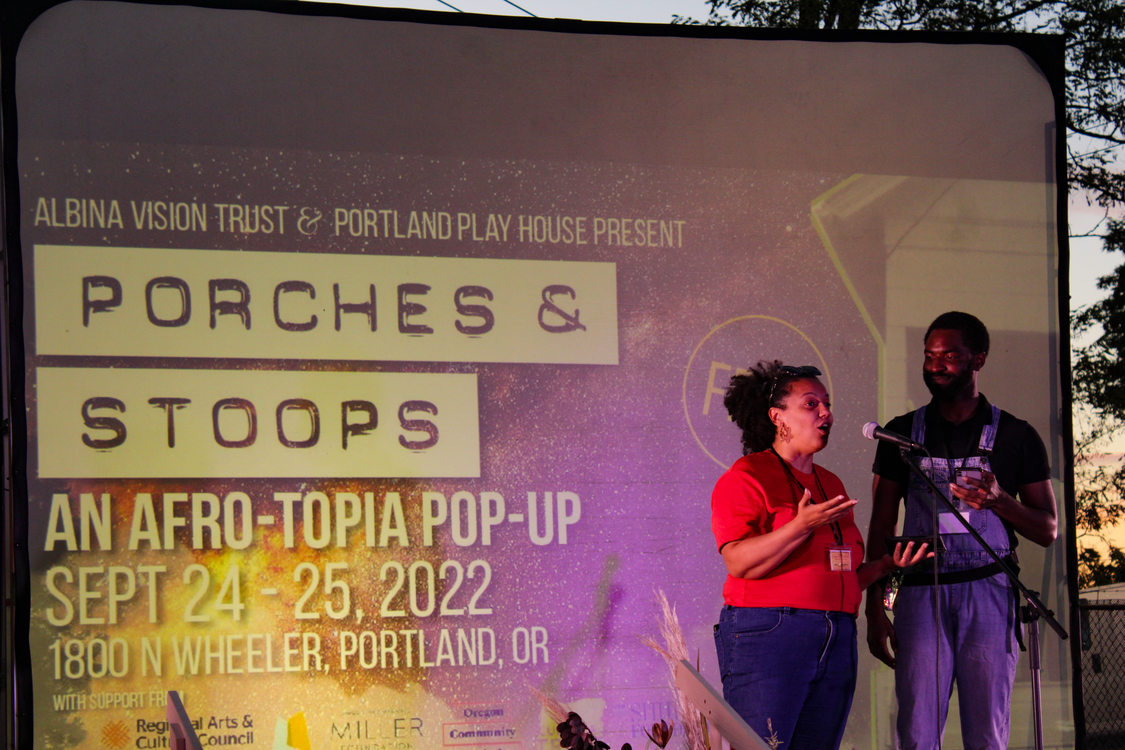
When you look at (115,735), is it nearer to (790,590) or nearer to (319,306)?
(319,306)

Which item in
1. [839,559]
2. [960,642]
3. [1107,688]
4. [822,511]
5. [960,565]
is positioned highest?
[822,511]

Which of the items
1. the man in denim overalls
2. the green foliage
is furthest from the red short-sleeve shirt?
the green foliage

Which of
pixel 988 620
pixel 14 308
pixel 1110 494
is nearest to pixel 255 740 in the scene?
pixel 14 308

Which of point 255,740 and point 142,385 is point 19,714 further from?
point 142,385

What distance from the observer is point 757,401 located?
346 cm

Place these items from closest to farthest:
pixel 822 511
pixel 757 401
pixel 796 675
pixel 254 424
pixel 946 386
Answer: pixel 822 511 → pixel 796 675 → pixel 757 401 → pixel 254 424 → pixel 946 386

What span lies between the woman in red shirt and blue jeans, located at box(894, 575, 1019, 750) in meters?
0.77

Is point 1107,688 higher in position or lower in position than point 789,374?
lower

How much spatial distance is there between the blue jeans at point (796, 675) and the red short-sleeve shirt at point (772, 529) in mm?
34

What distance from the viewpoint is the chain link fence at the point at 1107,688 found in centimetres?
615

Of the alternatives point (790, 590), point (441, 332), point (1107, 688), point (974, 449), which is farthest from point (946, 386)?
point (1107, 688)

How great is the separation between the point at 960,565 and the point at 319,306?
2.14 meters

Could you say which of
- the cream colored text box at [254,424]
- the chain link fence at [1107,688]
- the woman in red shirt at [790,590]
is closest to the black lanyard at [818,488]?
the woman in red shirt at [790,590]

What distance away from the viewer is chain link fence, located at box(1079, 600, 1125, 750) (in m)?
6.15
